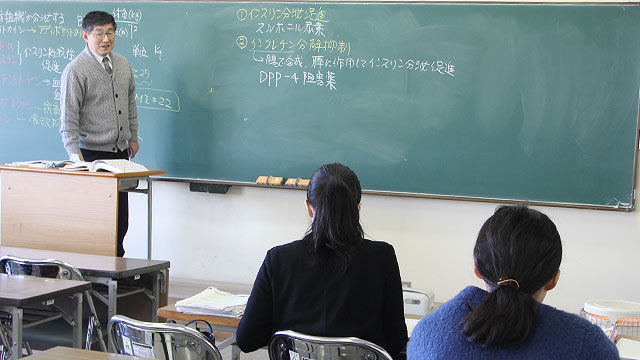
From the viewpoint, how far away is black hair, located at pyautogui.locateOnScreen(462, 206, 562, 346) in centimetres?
123

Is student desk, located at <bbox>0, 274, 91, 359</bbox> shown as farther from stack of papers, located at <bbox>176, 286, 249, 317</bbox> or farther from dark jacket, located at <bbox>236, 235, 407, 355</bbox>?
dark jacket, located at <bbox>236, 235, 407, 355</bbox>

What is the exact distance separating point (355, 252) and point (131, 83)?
3.03 metres

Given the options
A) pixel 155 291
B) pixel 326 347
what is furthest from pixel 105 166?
pixel 326 347

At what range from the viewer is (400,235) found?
15.0ft

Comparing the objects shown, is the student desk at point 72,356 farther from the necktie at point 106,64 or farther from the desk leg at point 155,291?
the necktie at point 106,64

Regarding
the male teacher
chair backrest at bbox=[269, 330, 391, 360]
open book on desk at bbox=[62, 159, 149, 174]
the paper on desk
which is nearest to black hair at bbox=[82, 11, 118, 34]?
the male teacher

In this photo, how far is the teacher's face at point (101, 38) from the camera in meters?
4.27

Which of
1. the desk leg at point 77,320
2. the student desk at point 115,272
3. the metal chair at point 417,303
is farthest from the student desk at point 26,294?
the metal chair at point 417,303

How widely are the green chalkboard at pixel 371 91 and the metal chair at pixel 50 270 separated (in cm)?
199

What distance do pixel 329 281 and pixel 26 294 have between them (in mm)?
1133

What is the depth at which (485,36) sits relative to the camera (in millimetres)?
4242

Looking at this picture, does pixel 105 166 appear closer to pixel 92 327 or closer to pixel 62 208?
pixel 62 208

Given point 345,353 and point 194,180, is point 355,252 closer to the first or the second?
point 345,353

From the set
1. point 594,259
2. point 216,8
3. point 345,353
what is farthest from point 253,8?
point 345,353
